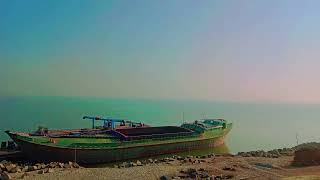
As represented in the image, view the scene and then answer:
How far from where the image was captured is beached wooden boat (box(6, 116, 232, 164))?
118ft

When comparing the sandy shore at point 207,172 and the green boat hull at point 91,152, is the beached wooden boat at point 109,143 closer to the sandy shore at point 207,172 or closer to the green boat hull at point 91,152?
the green boat hull at point 91,152

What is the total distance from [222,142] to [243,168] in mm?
26819

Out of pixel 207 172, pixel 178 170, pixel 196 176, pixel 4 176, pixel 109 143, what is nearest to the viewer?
pixel 4 176

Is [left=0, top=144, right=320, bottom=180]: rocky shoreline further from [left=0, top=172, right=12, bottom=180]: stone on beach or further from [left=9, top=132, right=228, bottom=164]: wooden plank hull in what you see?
[left=9, top=132, right=228, bottom=164]: wooden plank hull

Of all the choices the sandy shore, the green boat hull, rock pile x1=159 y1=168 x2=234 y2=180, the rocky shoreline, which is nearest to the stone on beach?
the rocky shoreline

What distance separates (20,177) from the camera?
25266 mm

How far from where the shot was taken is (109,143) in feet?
127

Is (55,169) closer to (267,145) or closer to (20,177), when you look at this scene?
(20,177)

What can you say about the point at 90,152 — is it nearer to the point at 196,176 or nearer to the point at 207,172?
the point at 207,172

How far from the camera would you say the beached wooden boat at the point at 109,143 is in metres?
35.9

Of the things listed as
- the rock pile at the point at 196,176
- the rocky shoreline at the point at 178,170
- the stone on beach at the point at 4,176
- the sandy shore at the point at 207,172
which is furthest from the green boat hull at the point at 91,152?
the rock pile at the point at 196,176

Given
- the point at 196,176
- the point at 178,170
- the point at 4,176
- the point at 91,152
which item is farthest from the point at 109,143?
the point at 4,176

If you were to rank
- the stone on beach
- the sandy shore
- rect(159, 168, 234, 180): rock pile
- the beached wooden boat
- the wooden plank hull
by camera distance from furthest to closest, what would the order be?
the beached wooden boat → the wooden plank hull → the sandy shore → rect(159, 168, 234, 180): rock pile → the stone on beach

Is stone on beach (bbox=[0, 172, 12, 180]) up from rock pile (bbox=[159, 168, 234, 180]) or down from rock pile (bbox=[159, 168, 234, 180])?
up
